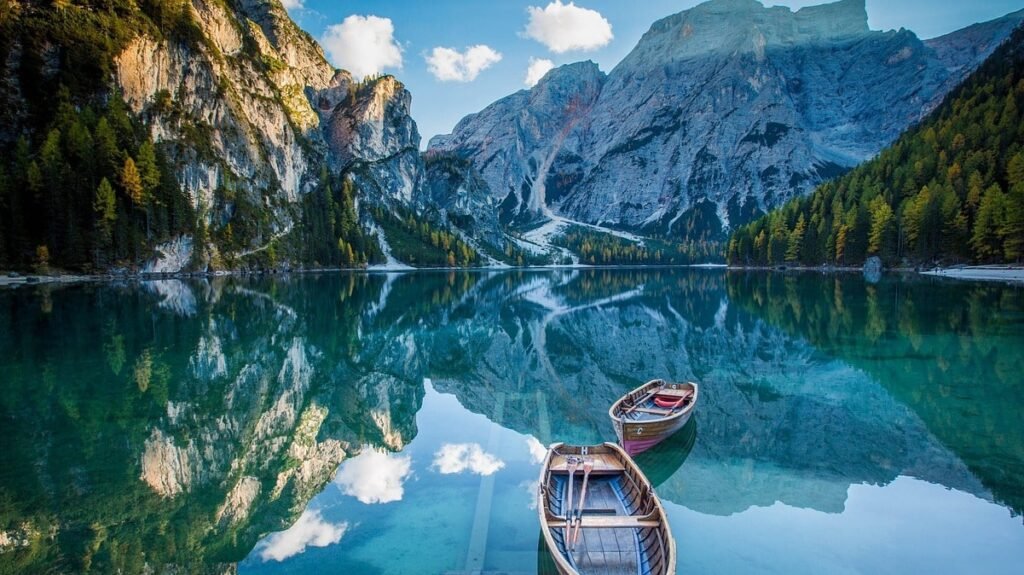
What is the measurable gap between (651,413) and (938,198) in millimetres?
98295

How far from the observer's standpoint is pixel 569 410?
21469mm

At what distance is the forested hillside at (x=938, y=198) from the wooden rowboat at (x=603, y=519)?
88290mm

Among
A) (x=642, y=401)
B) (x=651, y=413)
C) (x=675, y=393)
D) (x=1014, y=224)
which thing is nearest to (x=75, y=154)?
(x=642, y=401)

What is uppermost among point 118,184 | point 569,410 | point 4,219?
point 118,184

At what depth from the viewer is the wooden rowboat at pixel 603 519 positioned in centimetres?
827

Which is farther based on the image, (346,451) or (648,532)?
(346,451)

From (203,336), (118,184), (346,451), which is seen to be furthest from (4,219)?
(346,451)

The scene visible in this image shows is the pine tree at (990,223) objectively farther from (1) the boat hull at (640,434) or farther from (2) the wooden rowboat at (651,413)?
(1) the boat hull at (640,434)

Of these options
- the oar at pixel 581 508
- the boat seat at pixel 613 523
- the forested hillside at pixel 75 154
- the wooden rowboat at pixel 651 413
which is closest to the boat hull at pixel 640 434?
the wooden rowboat at pixel 651 413

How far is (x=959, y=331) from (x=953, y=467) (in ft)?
81.7

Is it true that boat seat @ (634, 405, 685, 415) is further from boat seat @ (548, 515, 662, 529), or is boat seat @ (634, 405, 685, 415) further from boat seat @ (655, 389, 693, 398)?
boat seat @ (548, 515, 662, 529)

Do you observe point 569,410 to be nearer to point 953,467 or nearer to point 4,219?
point 953,467

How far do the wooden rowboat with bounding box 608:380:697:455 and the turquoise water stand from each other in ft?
1.98

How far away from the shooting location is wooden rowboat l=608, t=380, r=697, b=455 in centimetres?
1524
